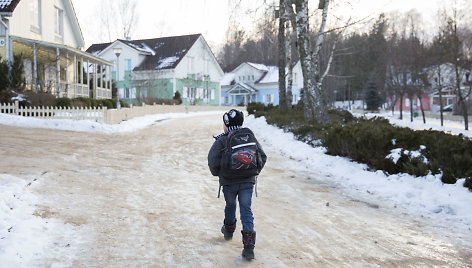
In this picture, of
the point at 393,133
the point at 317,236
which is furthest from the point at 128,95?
the point at 317,236

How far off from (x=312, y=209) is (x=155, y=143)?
8.71 metres

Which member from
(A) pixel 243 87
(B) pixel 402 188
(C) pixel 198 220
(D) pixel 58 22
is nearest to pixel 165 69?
(D) pixel 58 22

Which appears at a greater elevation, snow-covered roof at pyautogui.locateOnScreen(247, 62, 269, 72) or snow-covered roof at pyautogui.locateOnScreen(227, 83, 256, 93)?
snow-covered roof at pyautogui.locateOnScreen(247, 62, 269, 72)

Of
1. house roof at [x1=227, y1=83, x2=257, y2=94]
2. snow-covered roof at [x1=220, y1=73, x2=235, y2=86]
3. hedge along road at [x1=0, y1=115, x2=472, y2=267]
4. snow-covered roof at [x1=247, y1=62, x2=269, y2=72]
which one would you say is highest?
snow-covered roof at [x1=247, y1=62, x2=269, y2=72]

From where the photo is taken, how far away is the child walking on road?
4.14m

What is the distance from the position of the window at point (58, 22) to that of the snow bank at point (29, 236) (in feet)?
81.4

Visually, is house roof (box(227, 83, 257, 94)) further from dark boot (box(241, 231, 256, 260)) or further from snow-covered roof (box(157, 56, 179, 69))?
dark boot (box(241, 231, 256, 260))

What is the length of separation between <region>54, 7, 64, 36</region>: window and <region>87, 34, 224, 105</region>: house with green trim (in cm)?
1307

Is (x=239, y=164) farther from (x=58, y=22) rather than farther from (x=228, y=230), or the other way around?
(x=58, y=22)

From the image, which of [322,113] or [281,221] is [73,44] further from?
[281,221]

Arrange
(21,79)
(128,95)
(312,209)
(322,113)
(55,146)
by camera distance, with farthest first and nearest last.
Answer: (128,95) → (21,79) → (322,113) → (55,146) → (312,209)

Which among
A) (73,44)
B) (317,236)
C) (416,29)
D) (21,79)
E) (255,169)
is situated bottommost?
(317,236)

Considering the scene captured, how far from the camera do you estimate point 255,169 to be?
4.28 metres

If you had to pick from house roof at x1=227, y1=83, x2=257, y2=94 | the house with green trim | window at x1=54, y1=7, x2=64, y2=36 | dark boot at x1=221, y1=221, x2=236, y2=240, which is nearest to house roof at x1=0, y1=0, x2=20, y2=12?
window at x1=54, y1=7, x2=64, y2=36
